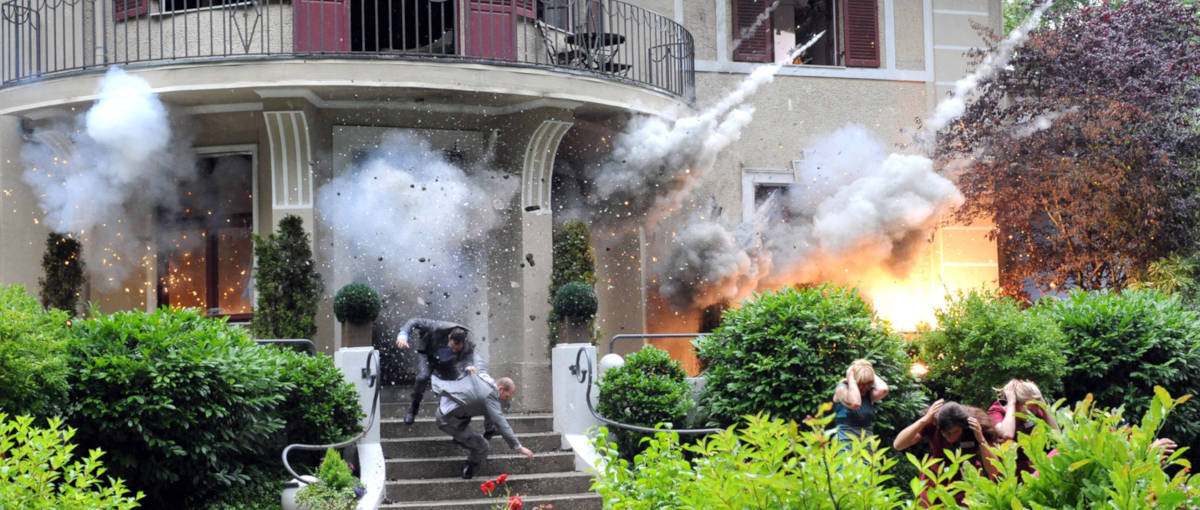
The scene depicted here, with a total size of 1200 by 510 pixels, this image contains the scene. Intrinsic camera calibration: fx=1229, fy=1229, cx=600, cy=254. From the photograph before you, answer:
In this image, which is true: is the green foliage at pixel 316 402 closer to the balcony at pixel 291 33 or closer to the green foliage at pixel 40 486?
the balcony at pixel 291 33

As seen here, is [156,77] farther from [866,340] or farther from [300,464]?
[866,340]

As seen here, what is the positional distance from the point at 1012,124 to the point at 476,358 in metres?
7.51

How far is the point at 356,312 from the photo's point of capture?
11.3 m

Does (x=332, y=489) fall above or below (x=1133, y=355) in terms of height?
below

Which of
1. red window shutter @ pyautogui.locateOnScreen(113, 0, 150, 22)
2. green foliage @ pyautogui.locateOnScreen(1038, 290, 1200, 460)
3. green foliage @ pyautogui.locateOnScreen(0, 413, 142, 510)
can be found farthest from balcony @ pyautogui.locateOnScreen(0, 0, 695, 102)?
green foliage @ pyautogui.locateOnScreen(0, 413, 142, 510)

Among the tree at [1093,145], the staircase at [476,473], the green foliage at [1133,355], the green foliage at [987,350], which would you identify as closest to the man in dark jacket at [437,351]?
the staircase at [476,473]

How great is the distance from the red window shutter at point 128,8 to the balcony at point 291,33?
0.01 meters

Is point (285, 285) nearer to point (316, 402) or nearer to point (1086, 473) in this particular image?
point (316, 402)

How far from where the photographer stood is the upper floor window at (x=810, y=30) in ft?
49.4

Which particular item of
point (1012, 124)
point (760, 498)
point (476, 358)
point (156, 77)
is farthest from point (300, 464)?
point (1012, 124)

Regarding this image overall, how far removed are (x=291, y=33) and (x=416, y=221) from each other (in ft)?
7.67

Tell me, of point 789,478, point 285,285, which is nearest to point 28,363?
point 285,285

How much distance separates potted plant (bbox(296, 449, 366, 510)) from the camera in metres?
9.30

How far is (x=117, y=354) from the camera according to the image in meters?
8.70
